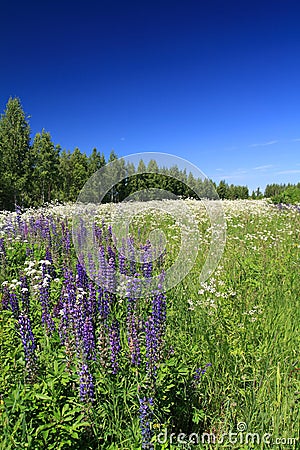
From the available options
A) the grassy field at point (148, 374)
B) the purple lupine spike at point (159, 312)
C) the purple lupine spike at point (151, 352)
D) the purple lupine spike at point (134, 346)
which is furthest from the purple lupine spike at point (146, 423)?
the purple lupine spike at point (159, 312)

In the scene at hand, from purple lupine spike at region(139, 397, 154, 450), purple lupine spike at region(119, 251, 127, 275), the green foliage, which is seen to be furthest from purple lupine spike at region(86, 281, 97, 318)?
the green foliage

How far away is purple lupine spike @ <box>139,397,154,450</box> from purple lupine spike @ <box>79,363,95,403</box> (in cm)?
35

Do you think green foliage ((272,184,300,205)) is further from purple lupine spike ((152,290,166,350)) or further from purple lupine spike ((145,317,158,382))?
purple lupine spike ((145,317,158,382))

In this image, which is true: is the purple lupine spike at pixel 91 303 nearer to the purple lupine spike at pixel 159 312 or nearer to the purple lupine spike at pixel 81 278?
the purple lupine spike at pixel 81 278

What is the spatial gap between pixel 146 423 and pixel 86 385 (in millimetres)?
453

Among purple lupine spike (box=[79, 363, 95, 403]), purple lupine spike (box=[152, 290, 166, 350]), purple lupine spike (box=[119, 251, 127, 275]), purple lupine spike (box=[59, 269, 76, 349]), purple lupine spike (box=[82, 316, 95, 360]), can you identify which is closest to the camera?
purple lupine spike (box=[79, 363, 95, 403])

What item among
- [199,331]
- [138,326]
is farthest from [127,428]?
[199,331]

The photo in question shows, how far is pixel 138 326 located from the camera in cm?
268

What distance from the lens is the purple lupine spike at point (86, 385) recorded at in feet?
6.81

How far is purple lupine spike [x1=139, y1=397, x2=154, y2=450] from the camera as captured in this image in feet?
6.29

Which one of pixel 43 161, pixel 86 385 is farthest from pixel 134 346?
pixel 43 161

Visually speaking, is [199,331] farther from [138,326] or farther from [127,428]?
[127,428]

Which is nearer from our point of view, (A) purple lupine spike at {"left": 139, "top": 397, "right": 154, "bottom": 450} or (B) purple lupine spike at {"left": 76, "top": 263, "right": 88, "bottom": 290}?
(A) purple lupine spike at {"left": 139, "top": 397, "right": 154, "bottom": 450}

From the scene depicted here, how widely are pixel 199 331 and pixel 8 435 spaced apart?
6.84 feet
